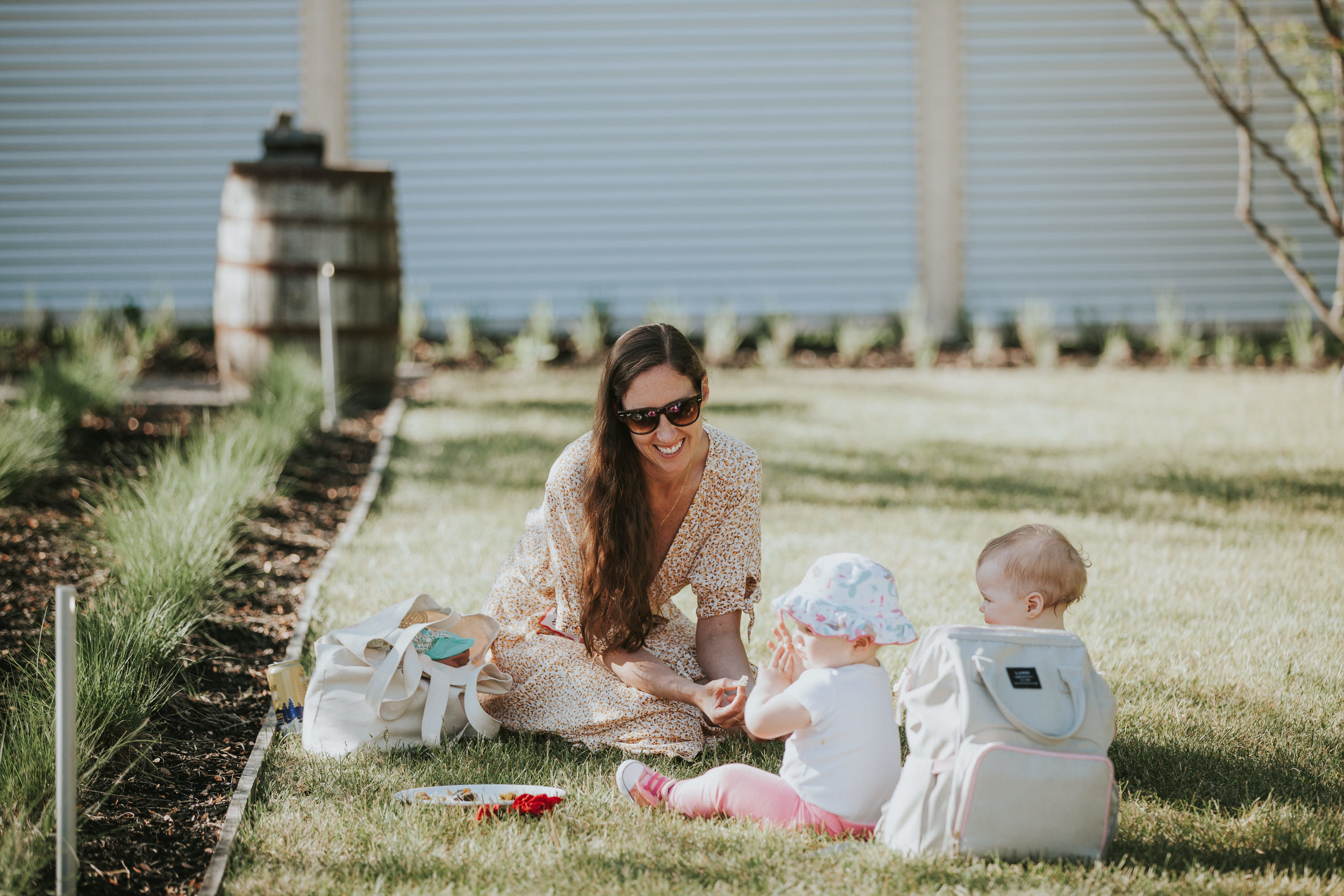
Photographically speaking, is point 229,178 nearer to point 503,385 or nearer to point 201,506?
point 503,385

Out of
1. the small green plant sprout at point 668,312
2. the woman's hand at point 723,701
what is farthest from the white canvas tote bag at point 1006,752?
the small green plant sprout at point 668,312

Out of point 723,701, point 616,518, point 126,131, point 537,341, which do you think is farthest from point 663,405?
point 126,131

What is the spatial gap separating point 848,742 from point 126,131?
33.7 ft

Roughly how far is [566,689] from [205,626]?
139 cm

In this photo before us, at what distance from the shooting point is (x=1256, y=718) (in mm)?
3203

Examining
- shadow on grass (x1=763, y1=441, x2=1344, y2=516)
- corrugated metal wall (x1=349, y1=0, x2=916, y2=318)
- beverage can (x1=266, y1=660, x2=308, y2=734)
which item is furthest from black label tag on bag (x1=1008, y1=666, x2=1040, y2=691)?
corrugated metal wall (x1=349, y1=0, x2=916, y2=318)

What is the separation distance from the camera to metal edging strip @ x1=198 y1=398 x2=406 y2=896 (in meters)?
2.50

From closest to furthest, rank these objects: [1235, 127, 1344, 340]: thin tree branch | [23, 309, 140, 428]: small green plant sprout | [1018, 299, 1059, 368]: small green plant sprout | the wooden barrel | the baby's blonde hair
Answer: the baby's blonde hair, [23, 309, 140, 428]: small green plant sprout, the wooden barrel, [1235, 127, 1344, 340]: thin tree branch, [1018, 299, 1059, 368]: small green plant sprout

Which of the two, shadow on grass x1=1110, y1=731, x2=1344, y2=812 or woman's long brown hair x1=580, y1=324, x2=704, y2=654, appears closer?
shadow on grass x1=1110, y1=731, x2=1344, y2=812

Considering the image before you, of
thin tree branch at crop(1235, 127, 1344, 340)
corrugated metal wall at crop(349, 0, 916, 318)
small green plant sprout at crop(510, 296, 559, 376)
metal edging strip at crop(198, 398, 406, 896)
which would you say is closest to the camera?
metal edging strip at crop(198, 398, 406, 896)

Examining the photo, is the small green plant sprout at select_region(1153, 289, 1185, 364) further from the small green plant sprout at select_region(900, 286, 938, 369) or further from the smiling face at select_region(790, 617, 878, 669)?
the smiling face at select_region(790, 617, 878, 669)

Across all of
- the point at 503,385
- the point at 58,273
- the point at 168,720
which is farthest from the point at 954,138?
the point at 168,720

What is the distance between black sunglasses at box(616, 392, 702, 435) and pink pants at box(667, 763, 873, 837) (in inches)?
33.4

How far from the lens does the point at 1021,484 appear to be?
6023mm
